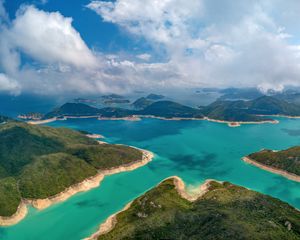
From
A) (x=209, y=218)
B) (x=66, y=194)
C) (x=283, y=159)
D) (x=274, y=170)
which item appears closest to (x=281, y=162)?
(x=283, y=159)

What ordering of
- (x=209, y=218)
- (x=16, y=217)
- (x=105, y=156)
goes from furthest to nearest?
(x=105, y=156) < (x=16, y=217) < (x=209, y=218)

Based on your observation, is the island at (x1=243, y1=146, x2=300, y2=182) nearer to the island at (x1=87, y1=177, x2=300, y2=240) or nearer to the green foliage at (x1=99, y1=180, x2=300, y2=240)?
the island at (x1=87, y1=177, x2=300, y2=240)

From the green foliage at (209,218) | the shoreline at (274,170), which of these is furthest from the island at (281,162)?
the green foliage at (209,218)

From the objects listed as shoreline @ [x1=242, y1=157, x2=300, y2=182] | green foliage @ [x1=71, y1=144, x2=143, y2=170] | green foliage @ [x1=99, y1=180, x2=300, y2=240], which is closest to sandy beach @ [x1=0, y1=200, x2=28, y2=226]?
green foliage @ [x1=99, y1=180, x2=300, y2=240]

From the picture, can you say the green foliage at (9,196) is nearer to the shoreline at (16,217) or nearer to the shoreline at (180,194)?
the shoreline at (16,217)

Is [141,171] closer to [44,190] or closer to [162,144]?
[44,190]

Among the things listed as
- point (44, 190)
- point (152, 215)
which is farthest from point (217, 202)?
point (44, 190)

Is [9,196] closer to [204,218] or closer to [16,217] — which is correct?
[16,217]
